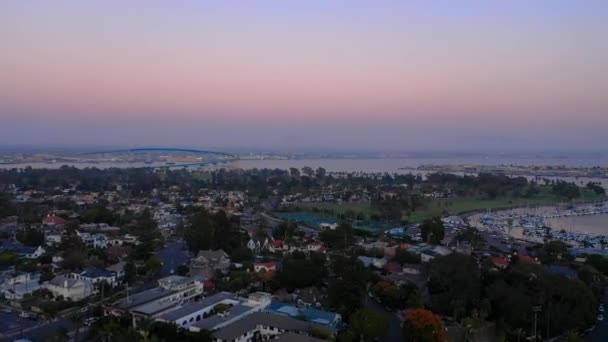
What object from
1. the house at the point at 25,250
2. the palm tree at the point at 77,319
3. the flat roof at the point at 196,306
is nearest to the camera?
the palm tree at the point at 77,319

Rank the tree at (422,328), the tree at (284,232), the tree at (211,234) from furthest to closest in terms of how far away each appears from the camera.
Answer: the tree at (284,232) → the tree at (211,234) → the tree at (422,328)

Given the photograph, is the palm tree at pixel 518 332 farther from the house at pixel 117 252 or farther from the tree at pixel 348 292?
the house at pixel 117 252

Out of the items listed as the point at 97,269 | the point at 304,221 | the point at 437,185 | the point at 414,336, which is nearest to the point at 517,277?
the point at 414,336

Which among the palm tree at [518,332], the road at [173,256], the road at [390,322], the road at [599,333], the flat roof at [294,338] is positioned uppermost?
the flat roof at [294,338]

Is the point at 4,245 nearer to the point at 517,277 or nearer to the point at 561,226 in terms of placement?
the point at 517,277

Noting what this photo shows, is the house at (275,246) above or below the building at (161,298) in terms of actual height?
below

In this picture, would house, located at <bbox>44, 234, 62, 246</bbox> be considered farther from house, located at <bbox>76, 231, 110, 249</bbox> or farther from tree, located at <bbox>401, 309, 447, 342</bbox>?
tree, located at <bbox>401, 309, 447, 342</bbox>

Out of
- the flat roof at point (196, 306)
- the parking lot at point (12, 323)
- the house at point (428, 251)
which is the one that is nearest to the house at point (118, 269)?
the parking lot at point (12, 323)

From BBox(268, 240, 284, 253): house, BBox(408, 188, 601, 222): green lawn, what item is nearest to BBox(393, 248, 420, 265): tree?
BBox(268, 240, 284, 253): house
